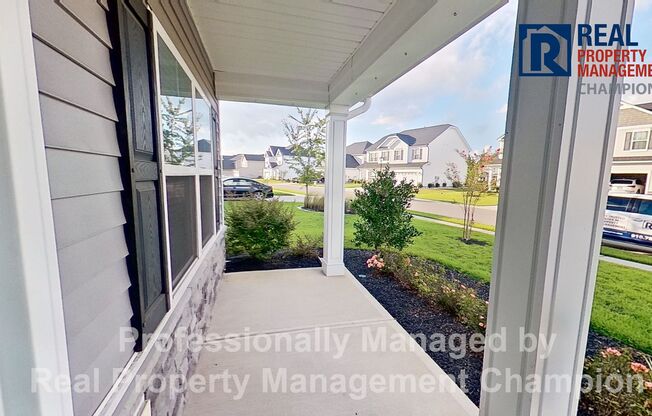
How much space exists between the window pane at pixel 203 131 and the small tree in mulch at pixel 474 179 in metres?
3.46

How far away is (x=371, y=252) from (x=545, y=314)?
15.2 feet

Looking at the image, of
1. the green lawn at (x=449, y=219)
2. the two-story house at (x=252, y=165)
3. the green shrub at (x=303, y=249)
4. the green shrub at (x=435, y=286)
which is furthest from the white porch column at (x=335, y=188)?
the two-story house at (x=252, y=165)

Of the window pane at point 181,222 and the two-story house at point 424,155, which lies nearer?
the window pane at point 181,222

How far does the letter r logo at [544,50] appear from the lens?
0.88 meters

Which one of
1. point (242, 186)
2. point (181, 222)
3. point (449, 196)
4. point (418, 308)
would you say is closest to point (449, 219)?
point (449, 196)

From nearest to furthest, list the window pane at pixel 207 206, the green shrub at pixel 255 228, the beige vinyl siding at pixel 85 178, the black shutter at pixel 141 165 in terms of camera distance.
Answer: the beige vinyl siding at pixel 85 178
the black shutter at pixel 141 165
the window pane at pixel 207 206
the green shrub at pixel 255 228

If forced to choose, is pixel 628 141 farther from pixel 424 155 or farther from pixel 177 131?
pixel 424 155

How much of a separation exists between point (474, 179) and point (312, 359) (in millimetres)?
3144

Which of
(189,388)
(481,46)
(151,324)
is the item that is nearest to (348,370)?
(189,388)

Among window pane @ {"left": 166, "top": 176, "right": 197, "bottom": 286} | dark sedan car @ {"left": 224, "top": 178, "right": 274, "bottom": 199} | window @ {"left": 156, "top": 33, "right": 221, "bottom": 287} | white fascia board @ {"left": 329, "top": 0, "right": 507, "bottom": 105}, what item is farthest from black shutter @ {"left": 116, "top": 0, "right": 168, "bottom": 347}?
dark sedan car @ {"left": 224, "top": 178, "right": 274, "bottom": 199}

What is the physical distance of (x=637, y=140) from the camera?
3.77 feet

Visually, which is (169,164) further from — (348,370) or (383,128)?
(383,128)

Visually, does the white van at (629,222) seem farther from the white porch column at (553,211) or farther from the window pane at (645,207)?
the white porch column at (553,211)

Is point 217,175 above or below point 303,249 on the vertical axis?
above
